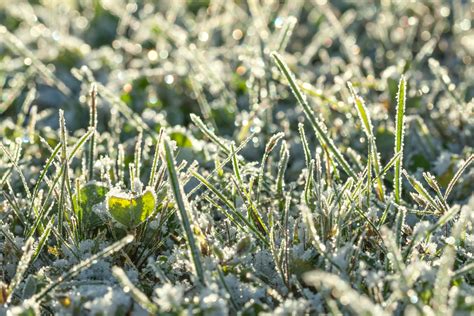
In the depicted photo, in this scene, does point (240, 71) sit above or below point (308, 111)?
below

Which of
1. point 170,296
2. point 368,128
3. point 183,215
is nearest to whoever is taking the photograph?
point 170,296

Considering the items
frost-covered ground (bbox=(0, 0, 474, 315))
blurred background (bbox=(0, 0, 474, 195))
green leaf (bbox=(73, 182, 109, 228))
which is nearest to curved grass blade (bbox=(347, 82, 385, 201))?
frost-covered ground (bbox=(0, 0, 474, 315))

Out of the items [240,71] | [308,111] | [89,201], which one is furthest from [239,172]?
[240,71]

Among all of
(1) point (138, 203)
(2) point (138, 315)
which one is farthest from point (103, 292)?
(1) point (138, 203)

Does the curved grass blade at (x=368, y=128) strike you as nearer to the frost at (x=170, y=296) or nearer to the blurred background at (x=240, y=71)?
the blurred background at (x=240, y=71)

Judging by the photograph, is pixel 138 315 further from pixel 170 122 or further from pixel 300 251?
pixel 170 122

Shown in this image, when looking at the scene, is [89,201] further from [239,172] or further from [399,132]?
[399,132]

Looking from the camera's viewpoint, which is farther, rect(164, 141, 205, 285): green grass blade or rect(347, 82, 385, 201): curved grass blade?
rect(347, 82, 385, 201): curved grass blade

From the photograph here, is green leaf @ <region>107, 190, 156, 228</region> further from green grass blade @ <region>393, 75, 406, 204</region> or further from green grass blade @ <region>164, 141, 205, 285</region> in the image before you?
green grass blade @ <region>393, 75, 406, 204</region>
